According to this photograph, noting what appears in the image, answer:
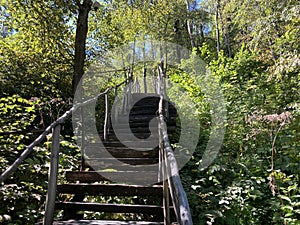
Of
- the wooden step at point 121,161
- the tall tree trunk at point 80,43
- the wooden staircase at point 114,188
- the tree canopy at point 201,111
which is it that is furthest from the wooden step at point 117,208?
the tall tree trunk at point 80,43

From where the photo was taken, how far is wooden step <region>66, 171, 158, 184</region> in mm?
3582

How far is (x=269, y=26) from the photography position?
573 cm

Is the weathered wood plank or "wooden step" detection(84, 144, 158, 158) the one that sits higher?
"wooden step" detection(84, 144, 158, 158)

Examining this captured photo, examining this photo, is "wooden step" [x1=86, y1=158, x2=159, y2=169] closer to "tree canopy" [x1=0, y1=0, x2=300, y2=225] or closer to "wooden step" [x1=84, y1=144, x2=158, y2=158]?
"wooden step" [x1=84, y1=144, x2=158, y2=158]

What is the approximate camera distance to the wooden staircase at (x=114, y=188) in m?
3.05

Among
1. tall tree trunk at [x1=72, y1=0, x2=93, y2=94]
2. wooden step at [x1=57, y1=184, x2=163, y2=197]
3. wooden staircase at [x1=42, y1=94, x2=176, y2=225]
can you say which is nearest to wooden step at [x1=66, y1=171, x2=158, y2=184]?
wooden staircase at [x1=42, y1=94, x2=176, y2=225]

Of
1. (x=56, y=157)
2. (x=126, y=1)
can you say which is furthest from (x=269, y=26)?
(x=56, y=157)

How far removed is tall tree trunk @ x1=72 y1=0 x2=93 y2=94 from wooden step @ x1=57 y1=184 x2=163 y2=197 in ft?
9.00

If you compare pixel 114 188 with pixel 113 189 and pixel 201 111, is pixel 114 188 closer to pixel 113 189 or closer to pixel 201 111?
pixel 113 189

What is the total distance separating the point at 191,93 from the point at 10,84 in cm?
445

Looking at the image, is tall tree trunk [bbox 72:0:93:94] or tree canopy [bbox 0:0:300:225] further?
tall tree trunk [bbox 72:0:93:94]

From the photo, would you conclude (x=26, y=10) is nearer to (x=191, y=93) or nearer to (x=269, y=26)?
(x=191, y=93)

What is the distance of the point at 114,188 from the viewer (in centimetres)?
327

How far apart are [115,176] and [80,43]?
11.1 feet
